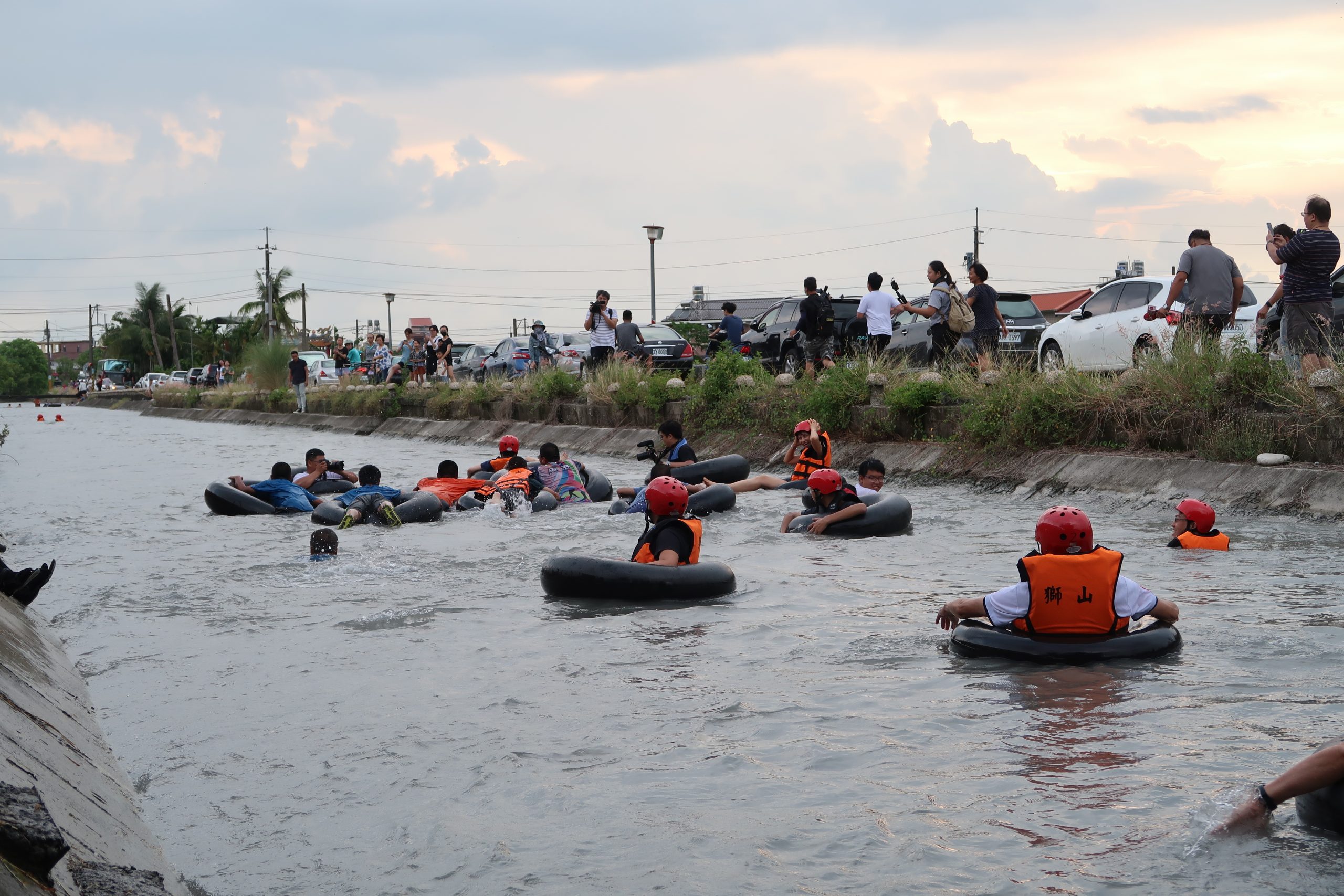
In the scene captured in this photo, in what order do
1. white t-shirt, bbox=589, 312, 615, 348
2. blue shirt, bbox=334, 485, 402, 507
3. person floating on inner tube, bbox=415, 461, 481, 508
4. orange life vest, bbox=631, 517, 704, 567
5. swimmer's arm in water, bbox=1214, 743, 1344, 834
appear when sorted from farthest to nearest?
white t-shirt, bbox=589, 312, 615, 348, person floating on inner tube, bbox=415, 461, 481, 508, blue shirt, bbox=334, 485, 402, 507, orange life vest, bbox=631, 517, 704, 567, swimmer's arm in water, bbox=1214, 743, 1344, 834

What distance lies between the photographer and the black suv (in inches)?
914

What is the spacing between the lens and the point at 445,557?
12164 millimetres

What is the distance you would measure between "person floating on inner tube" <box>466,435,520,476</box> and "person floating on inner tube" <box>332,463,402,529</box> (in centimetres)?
152

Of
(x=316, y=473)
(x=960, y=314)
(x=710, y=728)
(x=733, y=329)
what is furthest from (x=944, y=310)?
Answer: (x=710, y=728)

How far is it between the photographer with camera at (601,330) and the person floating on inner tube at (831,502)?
436 inches

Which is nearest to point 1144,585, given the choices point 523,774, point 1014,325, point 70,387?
point 523,774

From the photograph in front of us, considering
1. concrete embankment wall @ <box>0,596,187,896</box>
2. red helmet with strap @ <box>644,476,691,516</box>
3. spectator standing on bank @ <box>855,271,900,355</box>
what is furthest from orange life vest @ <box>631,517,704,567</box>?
spectator standing on bank @ <box>855,271,900,355</box>

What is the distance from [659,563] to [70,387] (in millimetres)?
119016

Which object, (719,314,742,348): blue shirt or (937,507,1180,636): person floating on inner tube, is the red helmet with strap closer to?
(937,507,1180,636): person floating on inner tube

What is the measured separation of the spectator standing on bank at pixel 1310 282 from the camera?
11.7 m

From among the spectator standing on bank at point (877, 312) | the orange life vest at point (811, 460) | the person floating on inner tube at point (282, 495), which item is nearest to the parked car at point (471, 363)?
the spectator standing on bank at point (877, 312)

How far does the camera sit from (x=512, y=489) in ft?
49.8

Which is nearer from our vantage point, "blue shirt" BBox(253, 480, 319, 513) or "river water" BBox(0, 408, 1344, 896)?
"river water" BBox(0, 408, 1344, 896)

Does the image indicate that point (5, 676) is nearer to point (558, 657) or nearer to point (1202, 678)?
point (558, 657)
